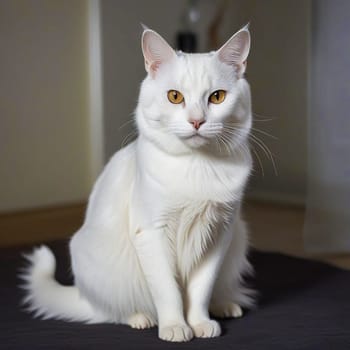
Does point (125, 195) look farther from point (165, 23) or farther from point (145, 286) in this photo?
point (165, 23)

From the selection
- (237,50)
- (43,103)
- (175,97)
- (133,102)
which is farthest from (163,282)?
(133,102)

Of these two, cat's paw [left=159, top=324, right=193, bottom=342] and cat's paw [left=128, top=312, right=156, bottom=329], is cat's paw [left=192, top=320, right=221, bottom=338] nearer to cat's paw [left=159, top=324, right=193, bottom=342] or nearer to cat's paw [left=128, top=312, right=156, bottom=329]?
cat's paw [left=159, top=324, right=193, bottom=342]

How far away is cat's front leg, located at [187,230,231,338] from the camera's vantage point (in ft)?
4.41

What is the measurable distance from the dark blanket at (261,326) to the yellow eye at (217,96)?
514mm

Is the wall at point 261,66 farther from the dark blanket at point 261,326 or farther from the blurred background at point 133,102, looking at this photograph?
the dark blanket at point 261,326

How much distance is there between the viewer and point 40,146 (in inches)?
106

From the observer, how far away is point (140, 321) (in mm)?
1410

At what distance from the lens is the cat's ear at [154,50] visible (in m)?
1.25

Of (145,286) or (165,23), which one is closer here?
(145,286)

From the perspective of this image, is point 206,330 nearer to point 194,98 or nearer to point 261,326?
point 261,326

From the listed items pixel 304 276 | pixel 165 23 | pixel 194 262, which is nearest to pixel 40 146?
pixel 165 23

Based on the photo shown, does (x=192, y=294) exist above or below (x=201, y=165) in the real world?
below

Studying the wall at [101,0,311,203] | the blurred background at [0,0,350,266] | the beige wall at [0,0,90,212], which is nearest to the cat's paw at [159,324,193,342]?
the blurred background at [0,0,350,266]

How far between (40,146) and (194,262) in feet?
5.03
